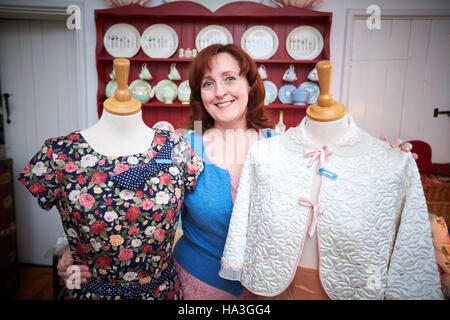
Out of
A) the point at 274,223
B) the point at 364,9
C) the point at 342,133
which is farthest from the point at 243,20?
the point at 274,223

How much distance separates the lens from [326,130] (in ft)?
2.10

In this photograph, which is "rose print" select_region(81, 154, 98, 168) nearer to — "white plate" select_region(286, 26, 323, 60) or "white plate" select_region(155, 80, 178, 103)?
"white plate" select_region(155, 80, 178, 103)

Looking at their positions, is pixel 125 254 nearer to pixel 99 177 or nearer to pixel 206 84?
pixel 99 177

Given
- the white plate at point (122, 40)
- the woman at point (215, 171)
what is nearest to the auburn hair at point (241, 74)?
the woman at point (215, 171)

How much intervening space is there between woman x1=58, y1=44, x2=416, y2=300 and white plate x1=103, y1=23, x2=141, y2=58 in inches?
55.3

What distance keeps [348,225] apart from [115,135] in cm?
66

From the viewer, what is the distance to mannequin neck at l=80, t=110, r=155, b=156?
2.30ft

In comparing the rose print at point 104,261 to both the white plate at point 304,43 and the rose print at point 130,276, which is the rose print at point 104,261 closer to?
the rose print at point 130,276

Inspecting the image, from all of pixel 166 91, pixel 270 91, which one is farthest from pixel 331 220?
pixel 166 91

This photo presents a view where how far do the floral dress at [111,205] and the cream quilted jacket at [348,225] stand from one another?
22cm

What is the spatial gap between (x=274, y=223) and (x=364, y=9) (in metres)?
1.86

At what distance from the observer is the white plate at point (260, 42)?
209 cm

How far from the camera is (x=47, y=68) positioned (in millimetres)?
2201
